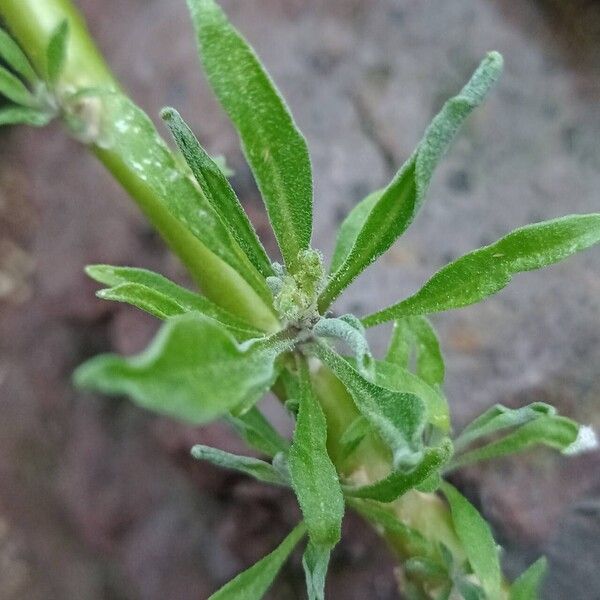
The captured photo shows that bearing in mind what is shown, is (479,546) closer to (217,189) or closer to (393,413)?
(393,413)

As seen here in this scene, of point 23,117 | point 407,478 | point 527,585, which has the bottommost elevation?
point 527,585

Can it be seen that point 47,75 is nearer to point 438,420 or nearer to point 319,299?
point 319,299

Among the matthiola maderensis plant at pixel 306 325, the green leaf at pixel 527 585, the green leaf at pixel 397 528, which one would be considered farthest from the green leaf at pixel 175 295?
the green leaf at pixel 527 585

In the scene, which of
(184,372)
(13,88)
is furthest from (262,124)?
(13,88)

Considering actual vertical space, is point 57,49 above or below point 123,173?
above

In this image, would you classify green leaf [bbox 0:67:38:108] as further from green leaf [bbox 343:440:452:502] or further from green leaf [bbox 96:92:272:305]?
green leaf [bbox 343:440:452:502]

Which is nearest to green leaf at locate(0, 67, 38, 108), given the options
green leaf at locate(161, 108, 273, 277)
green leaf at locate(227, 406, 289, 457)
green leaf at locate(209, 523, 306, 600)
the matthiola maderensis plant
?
the matthiola maderensis plant
